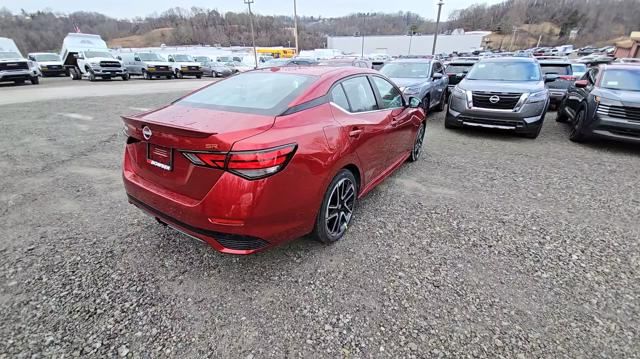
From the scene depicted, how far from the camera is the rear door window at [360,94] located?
3028 mm

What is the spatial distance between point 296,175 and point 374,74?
2128 mm

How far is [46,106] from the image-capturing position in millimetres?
9242

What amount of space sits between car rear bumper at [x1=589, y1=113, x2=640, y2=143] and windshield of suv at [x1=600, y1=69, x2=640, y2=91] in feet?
3.03

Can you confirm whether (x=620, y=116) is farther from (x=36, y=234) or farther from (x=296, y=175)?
(x=36, y=234)

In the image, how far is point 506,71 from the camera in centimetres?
729

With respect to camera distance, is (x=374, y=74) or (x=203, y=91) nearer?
(x=203, y=91)

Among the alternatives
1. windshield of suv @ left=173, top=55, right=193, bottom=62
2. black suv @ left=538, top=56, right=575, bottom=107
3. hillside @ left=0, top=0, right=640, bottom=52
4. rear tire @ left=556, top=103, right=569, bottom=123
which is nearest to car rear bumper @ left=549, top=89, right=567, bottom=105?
black suv @ left=538, top=56, right=575, bottom=107

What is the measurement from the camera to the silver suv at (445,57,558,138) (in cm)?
612

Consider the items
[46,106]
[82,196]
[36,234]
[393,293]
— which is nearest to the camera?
[393,293]

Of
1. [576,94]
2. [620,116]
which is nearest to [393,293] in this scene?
[620,116]

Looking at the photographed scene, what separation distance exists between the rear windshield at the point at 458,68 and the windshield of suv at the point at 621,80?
6.19 m

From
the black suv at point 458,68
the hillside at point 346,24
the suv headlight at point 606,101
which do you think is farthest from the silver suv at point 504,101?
the hillside at point 346,24

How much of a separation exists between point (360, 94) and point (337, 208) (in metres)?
1.25

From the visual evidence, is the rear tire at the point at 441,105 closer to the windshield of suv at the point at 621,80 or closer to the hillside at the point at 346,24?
the windshield of suv at the point at 621,80
